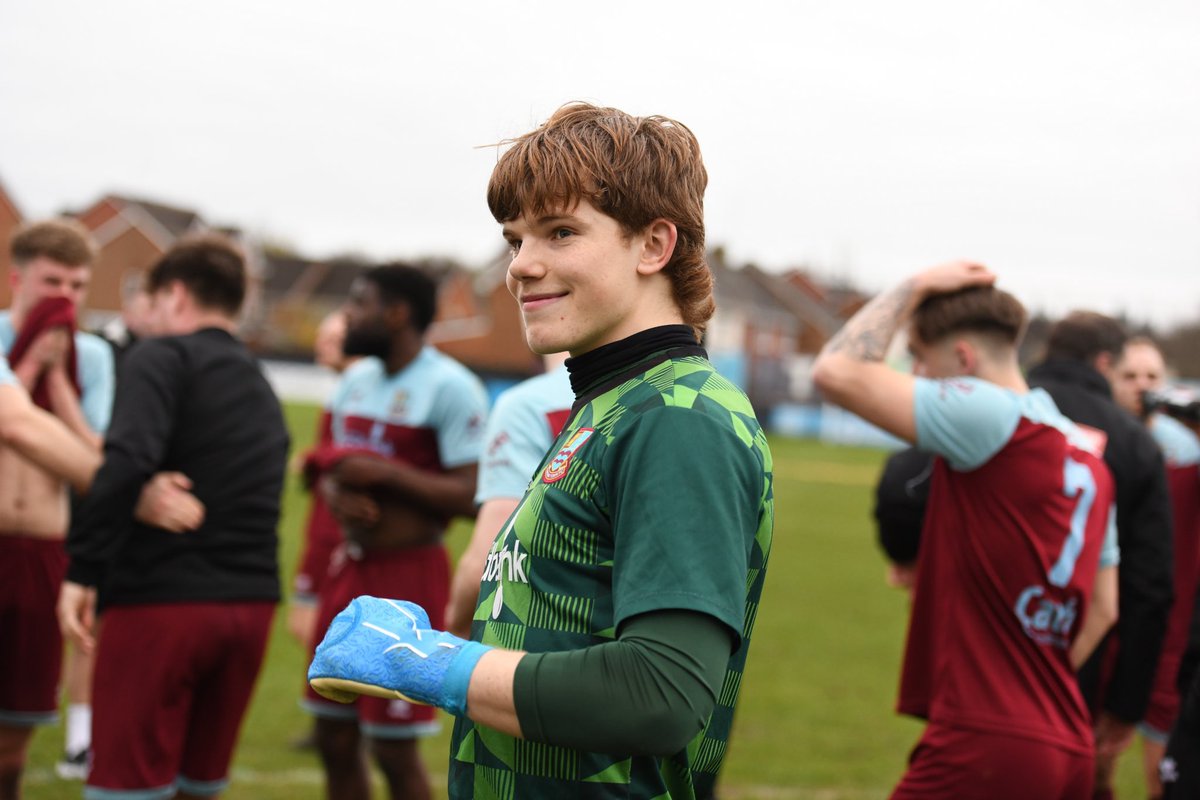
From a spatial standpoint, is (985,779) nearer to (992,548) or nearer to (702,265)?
(992,548)

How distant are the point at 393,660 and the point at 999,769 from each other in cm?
231

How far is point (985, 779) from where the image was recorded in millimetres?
3422

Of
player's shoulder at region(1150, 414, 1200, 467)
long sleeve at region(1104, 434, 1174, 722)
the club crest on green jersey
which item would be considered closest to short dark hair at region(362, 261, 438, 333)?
long sleeve at region(1104, 434, 1174, 722)

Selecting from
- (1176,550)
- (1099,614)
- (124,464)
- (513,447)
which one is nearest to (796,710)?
(1176,550)

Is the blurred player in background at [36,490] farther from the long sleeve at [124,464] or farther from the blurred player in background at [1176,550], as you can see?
the blurred player in background at [1176,550]

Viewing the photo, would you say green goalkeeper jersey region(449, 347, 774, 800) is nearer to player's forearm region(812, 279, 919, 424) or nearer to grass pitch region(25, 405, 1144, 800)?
player's forearm region(812, 279, 919, 424)

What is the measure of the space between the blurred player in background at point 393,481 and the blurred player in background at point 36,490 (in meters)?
1.19

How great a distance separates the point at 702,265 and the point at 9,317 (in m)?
4.68

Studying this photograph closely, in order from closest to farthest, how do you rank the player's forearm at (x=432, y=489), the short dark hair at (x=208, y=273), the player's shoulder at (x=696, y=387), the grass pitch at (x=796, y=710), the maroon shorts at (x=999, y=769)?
the player's shoulder at (x=696, y=387) → the maroon shorts at (x=999, y=769) → the short dark hair at (x=208, y=273) → the player's forearm at (x=432, y=489) → the grass pitch at (x=796, y=710)

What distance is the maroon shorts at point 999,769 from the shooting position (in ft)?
11.2

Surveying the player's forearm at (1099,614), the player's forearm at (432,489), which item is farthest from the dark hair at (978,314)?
the player's forearm at (432,489)

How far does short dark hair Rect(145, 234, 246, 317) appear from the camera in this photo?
457 centimetres

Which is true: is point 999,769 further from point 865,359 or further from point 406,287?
point 406,287

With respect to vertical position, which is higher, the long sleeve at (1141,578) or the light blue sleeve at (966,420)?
the light blue sleeve at (966,420)
